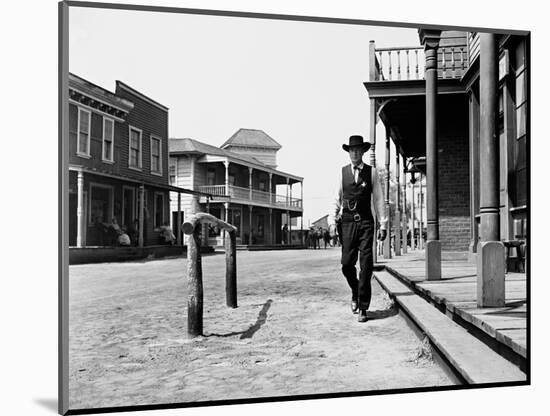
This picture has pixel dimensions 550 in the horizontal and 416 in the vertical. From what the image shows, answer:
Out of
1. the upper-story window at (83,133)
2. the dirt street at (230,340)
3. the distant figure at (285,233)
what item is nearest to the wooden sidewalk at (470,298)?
the dirt street at (230,340)

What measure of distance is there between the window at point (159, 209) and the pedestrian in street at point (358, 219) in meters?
1.02

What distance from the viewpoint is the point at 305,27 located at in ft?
10.1

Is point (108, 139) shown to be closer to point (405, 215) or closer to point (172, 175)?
point (172, 175)

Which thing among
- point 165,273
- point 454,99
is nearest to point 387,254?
point 165,273

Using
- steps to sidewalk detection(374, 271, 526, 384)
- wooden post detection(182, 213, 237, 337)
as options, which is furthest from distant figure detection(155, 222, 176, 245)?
steps to sidewalk detection(374, 271, 526, 384)

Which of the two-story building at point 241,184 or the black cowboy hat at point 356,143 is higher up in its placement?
the black cowboy hat at point 356,143

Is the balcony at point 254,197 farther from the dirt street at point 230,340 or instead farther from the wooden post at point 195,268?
the dirt street at point 230,340

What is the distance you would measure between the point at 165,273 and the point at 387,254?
1564 mm

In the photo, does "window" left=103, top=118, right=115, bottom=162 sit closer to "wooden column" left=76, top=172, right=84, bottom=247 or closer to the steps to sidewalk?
"wooden column" left=76, top=172, right=84, bottom=247

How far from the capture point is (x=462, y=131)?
6750 millimetres

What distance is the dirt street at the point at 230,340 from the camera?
2564 mm

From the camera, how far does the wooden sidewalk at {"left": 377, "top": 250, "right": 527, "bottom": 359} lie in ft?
7.72

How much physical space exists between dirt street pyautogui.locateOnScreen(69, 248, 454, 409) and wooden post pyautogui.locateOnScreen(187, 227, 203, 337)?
0.25 ft

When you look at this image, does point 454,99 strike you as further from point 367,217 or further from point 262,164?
point 262,164
